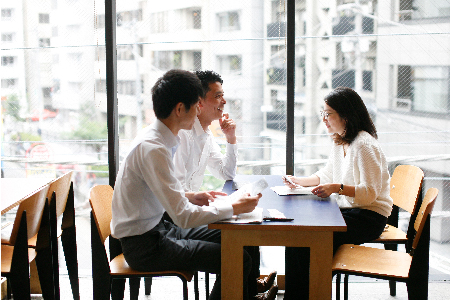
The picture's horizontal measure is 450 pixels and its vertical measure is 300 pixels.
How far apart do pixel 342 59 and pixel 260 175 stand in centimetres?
89

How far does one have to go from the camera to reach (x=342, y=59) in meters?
2.77

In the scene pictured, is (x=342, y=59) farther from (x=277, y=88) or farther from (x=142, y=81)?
(x=142, y=81)

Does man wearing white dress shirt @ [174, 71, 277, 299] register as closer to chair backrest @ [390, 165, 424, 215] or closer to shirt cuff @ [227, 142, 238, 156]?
shirt cuff @ [227, 142, 238, 156]

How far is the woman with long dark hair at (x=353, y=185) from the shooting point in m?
2.11

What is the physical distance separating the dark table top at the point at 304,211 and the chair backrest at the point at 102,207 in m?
0.57

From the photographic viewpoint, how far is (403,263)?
1949 millimetres

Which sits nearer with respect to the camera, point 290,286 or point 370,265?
point 370,265

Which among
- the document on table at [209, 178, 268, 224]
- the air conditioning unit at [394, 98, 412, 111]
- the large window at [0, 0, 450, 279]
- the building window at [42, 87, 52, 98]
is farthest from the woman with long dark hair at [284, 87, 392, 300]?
the building window at [42, 87, 52, 98]

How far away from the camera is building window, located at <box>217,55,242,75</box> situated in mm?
2809

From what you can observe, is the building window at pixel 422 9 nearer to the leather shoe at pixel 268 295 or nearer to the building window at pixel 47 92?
the leather shoe at pixel 268 295

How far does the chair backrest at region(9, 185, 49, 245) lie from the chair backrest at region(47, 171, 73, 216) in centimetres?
8

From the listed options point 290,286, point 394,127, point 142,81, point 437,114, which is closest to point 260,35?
point 142,81

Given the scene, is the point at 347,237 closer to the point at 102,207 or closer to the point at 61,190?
the point at 102,207

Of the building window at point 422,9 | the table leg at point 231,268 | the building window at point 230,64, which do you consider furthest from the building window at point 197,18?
the table leg at point 231,268
